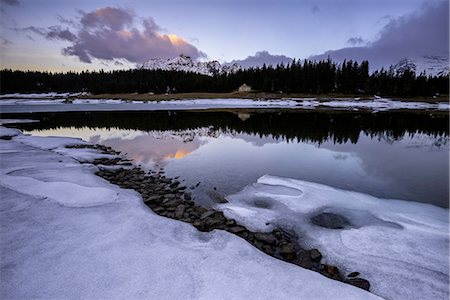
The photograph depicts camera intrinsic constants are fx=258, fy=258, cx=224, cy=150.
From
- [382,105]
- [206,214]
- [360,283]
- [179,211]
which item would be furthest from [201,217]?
[382,105]

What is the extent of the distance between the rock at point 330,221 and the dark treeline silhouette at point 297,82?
83813 millimetres

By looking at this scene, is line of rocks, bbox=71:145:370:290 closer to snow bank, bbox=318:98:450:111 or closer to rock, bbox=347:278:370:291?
rock, bbox=347:278:370:291

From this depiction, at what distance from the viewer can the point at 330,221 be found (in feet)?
24.1

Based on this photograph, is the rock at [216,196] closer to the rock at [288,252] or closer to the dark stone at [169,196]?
the dark stone at [169,196]

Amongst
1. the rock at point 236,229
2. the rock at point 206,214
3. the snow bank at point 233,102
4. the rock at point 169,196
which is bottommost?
the rock at point 236,229

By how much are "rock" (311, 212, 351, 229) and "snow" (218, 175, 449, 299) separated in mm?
172

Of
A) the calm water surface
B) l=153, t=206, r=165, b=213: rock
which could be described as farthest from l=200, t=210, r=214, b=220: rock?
l=153, t=206, r=165, b=213: rock

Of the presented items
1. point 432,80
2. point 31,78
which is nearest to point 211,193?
point 432,80

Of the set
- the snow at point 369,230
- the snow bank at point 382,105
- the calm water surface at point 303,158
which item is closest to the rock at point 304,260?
the snow at point 369,230

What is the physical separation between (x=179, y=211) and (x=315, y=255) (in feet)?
12.7

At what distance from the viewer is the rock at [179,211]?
24.0 feet

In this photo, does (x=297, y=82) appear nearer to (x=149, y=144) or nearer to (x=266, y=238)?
(x=149, y=144)

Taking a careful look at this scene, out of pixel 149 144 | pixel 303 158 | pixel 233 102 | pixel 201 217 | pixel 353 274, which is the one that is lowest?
pixel 353 274

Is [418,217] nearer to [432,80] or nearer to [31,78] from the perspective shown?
[432,80]
